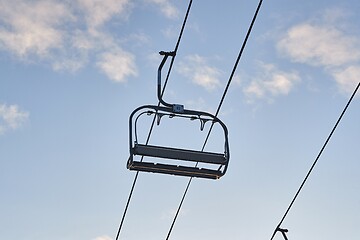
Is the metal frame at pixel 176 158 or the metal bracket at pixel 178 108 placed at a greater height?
the metal bracket at pixel 178 108

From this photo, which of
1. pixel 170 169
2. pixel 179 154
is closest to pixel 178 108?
pixel 179 154

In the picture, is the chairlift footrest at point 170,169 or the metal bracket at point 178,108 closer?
the chairlift footrest at point 170,169

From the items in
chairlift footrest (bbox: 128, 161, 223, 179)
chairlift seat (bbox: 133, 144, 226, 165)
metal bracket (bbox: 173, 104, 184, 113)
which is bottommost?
chairlift footrest (bbox: 128, 161, 223, 179)

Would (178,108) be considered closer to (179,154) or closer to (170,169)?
(179,154)

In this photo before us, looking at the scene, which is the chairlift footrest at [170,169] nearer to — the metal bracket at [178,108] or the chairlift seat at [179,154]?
the chairlift seat at [179,154]

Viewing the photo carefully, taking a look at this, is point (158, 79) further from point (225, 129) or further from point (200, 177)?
point (200, 177)

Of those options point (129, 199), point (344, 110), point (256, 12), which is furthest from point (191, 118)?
point (129, 199)

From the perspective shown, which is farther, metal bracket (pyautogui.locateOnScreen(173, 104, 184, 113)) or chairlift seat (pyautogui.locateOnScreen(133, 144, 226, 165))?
metal bracket (pyautogui.locateOnScreen(173, 104, 184, 113))

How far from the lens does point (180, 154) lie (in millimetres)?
7625

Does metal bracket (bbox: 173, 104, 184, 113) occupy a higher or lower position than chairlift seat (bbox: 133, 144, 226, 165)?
higher

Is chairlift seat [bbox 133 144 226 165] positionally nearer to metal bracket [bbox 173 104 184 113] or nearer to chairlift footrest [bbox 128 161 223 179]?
chairlift footrest [bbox 128 161 223 179]

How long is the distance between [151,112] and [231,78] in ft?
3.77

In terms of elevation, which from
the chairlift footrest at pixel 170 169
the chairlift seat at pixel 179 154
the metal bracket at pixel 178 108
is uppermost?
the metal bracket at pixel 178 108

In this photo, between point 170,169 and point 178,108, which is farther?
point 178,108
